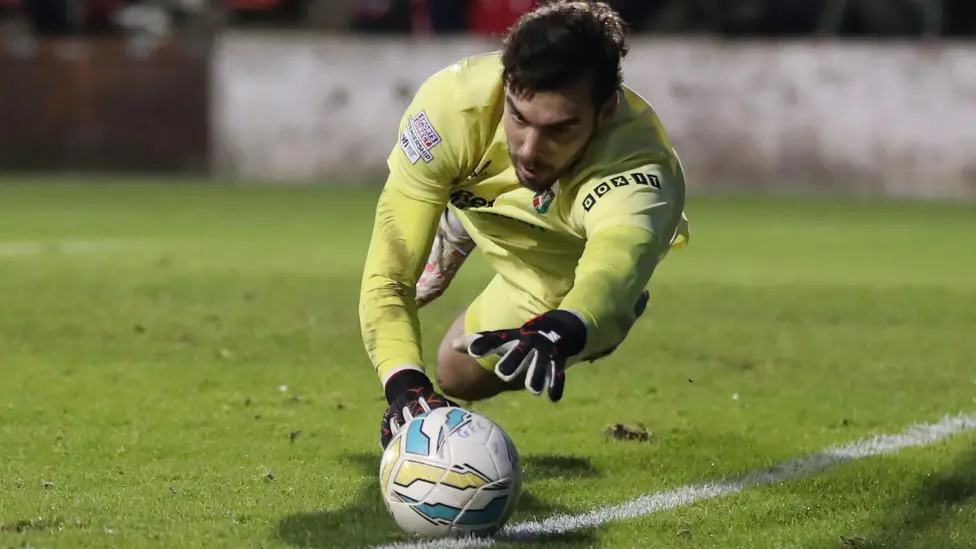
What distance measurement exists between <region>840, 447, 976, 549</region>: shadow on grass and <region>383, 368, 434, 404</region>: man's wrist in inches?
53.3

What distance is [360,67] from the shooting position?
871 inches

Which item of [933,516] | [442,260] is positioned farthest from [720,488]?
[442,260]

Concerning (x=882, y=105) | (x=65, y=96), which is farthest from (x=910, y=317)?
(x=65, y=96)

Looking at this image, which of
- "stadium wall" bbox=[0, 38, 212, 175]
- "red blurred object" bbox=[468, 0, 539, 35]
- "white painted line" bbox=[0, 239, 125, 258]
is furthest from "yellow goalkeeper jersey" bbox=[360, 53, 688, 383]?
"red blurred object" bbox=[468, 0, 539, 35]

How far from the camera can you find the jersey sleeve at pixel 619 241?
422 centimetres

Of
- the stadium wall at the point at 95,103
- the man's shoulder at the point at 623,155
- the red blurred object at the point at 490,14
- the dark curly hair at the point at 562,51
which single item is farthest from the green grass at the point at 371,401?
the red blurred object at the point at 490,14

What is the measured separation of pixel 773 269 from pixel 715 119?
28.3ft

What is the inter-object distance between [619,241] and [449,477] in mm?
843

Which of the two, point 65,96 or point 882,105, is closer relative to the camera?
point 882,105

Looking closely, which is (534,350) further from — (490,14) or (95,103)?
(490,14)

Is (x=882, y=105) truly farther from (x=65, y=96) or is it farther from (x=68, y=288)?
(x=68, y=288)

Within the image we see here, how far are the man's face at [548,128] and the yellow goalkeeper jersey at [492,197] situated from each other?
0.14m

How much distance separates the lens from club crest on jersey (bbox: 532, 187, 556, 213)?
16.1 feet

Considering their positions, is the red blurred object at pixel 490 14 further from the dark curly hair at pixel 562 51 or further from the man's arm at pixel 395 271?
the dark curly hair at pixel 562 51
